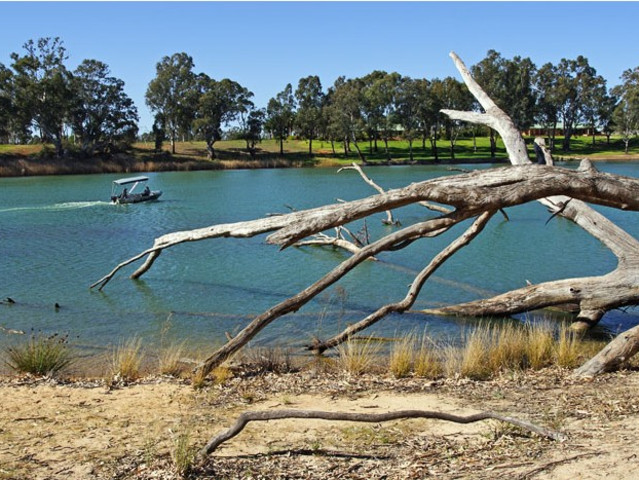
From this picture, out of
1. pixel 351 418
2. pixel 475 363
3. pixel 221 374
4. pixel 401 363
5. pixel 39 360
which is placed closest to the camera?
pixel 351 418

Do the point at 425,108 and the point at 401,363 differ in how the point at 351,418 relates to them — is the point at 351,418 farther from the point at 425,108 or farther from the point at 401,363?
the point at 425,108

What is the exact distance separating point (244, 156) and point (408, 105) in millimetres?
22569

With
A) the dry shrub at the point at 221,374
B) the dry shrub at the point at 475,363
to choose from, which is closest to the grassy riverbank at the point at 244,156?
the dry shrub at the point at 221,374

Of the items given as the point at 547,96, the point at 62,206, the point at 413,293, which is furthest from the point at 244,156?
the point at 413,293

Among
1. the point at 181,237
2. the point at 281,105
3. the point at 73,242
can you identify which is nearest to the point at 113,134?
the point at 281,105

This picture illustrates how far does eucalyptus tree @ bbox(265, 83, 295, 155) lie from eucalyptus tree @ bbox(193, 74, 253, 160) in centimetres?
500

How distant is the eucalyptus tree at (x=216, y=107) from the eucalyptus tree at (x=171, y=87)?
1971mm

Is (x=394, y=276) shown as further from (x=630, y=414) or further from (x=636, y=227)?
(x=636, y=227)

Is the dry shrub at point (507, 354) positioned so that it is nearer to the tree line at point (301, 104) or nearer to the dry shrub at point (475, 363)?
the dry shrub at point (475, 363)

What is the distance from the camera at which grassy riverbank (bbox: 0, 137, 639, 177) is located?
6900 centimetres

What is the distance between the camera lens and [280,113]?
94.6 m

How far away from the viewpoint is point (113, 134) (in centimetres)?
8094

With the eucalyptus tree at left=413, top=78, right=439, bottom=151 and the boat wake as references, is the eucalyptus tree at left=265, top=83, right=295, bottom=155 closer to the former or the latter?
the eucalyptus tree at left=413, top=78, right=439, bottom=151

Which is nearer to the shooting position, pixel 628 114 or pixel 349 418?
pixel 349 418
